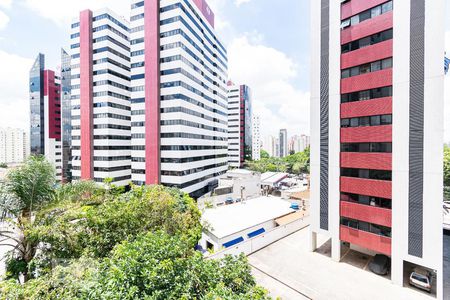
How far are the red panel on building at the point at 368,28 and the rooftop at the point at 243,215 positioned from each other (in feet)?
59.3

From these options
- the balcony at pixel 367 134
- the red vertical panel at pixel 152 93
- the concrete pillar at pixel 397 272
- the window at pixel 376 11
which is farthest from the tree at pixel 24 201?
the window at pixel 376 11

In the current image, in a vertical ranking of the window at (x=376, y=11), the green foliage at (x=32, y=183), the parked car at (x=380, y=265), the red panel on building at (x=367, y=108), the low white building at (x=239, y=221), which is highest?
the window at (x=376, y=11)

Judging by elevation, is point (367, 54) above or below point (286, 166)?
above

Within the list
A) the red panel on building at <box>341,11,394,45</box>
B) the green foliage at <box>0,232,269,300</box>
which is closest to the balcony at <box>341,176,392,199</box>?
the red panel on building at <box>341,11,394,45</box>

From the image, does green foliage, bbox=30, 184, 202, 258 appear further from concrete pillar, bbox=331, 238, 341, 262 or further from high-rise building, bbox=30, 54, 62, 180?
high-rise building, bbox=30, 54, 62, 180

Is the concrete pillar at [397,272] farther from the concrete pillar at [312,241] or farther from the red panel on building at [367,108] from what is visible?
the red panel on building at [367,108]

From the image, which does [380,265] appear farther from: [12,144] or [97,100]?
[12,144]

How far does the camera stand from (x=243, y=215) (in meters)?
22.8

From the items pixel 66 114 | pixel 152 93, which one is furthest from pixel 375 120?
pixel 66 114

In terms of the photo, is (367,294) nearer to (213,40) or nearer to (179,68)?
(179,68)

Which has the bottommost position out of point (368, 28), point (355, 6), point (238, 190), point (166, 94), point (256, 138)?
point (238, 190)

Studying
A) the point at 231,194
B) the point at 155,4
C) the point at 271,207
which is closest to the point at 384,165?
the point at 271,207

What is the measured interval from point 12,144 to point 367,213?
171m

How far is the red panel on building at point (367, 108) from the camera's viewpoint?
46.7 feet
